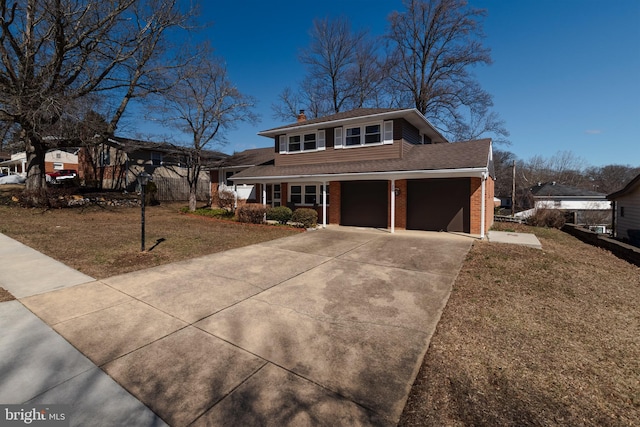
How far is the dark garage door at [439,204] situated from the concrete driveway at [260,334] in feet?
18.9

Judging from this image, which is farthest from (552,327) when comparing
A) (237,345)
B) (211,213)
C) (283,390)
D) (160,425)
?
(211,213)

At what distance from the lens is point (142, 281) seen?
19.1ft

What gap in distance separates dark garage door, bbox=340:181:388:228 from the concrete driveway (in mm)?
6894

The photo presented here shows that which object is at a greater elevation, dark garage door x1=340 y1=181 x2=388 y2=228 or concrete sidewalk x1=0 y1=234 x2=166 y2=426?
dark garage door x1=340 y1=181 x2=388 y2=228

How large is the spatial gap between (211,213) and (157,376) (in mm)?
15782

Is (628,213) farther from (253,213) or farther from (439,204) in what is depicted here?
(253,213)

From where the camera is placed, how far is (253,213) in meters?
14.6

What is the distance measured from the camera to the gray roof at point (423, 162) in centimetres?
1105

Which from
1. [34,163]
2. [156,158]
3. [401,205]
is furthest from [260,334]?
[156,158]

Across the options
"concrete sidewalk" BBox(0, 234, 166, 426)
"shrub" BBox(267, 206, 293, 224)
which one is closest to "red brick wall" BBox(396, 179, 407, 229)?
"shrub" BBox(267, 206, 293, 224)

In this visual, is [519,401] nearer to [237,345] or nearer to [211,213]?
[237,345]

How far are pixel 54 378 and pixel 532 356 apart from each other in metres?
5.46

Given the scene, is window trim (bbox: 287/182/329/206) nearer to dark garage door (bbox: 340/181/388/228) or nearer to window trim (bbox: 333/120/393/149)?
dark garage door (bbox: 340/181/388/228)

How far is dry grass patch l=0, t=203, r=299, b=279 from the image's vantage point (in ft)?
23.6
